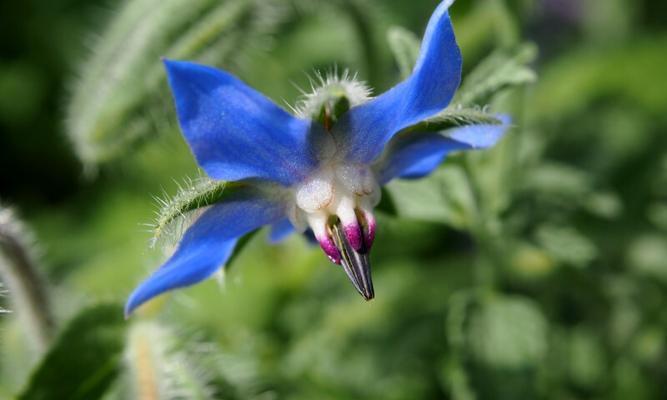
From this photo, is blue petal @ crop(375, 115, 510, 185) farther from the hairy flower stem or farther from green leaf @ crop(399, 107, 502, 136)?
the hairy flower stem

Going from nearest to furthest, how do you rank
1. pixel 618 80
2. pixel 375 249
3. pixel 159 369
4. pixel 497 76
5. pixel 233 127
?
1. pixel 233 127
2. pixel 497 76
3. pixel 159 369
4. pixel 375 249
5. pixel 618 80

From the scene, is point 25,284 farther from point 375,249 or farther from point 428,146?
point 375,249

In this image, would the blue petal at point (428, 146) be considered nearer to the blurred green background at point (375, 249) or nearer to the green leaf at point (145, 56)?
Answer: the blurred green background at point (375, 249)

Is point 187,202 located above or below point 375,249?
above

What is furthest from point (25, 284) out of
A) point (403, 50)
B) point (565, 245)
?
point (565, 245)

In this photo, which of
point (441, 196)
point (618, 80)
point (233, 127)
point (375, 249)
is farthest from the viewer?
point (618, 80)

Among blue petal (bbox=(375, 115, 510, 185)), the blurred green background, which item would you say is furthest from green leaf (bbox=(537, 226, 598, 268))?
blue petal (bbox=(375, 115, 510, 185))

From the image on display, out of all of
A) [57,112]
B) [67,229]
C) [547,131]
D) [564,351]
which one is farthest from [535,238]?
[57,112]
